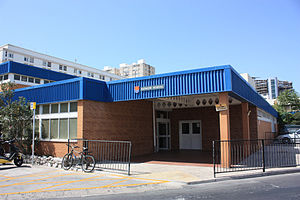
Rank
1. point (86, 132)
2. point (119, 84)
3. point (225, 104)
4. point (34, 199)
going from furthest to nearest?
point (119, 84) → point (86, 132) → point (225, 104) → point (34, 199)

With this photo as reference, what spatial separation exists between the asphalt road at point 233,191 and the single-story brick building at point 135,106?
283 cm

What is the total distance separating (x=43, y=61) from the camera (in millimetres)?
67688

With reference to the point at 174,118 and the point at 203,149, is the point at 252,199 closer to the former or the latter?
the point at 203,149

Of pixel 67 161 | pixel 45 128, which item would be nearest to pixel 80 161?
pixel 67 161

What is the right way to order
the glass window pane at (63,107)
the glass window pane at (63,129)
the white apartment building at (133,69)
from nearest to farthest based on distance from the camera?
the glass window pane at (63,129) < the glass window pane at (63,107) < the white apartment building at (133,69)

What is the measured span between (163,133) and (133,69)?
111517 millimetres

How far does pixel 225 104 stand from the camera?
1064 centimetres

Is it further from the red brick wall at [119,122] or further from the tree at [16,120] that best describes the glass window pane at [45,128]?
the red brick wall at [119,122]

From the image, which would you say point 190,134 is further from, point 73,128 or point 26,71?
point 26,71

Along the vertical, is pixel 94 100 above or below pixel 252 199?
above

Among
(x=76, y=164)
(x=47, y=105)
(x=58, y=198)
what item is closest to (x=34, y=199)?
(x=58, y=198)

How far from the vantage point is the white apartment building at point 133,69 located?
419 feet

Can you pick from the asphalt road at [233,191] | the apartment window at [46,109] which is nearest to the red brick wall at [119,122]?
the apartment window at [46,109]

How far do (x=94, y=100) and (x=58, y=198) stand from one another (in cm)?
705
